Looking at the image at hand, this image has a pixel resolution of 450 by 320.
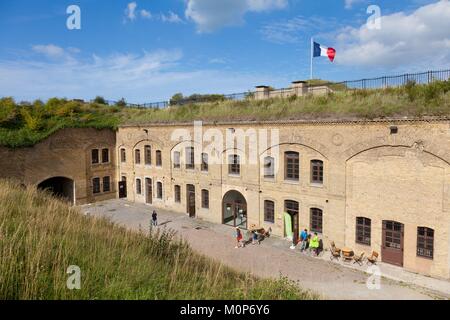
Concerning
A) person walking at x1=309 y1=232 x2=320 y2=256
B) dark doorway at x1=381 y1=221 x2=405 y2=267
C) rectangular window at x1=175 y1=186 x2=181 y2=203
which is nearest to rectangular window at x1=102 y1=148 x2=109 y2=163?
rectangular window at x1=175 y1=186 x2=181 y2=203

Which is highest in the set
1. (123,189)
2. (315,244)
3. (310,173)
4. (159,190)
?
(310,173)

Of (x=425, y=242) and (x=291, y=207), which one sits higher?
(x=291, y=207)

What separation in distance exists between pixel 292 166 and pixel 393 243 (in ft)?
21.8

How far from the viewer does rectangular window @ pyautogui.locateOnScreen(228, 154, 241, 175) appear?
2226 cm

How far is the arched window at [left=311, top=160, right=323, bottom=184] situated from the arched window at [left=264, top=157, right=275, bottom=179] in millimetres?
2589

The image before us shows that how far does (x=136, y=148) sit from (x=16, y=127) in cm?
989

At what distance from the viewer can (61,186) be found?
98.9 feet

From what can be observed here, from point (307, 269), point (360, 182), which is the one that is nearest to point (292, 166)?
point (360, 182)

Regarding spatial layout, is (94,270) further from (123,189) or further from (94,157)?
(123,189)

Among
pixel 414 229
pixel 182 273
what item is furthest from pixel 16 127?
pixel 414 229

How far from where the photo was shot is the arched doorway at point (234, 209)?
23.1 meters

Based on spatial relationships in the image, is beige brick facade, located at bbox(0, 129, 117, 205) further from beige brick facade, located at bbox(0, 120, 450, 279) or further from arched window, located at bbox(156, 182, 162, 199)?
arched window, located at bbox(156, 182, 162, 199)

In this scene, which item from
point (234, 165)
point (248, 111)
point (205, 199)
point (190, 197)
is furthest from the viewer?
point (190, 197)

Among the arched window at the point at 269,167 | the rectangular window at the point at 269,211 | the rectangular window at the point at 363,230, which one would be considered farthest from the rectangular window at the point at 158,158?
the rectangular window at the point at 363,230
